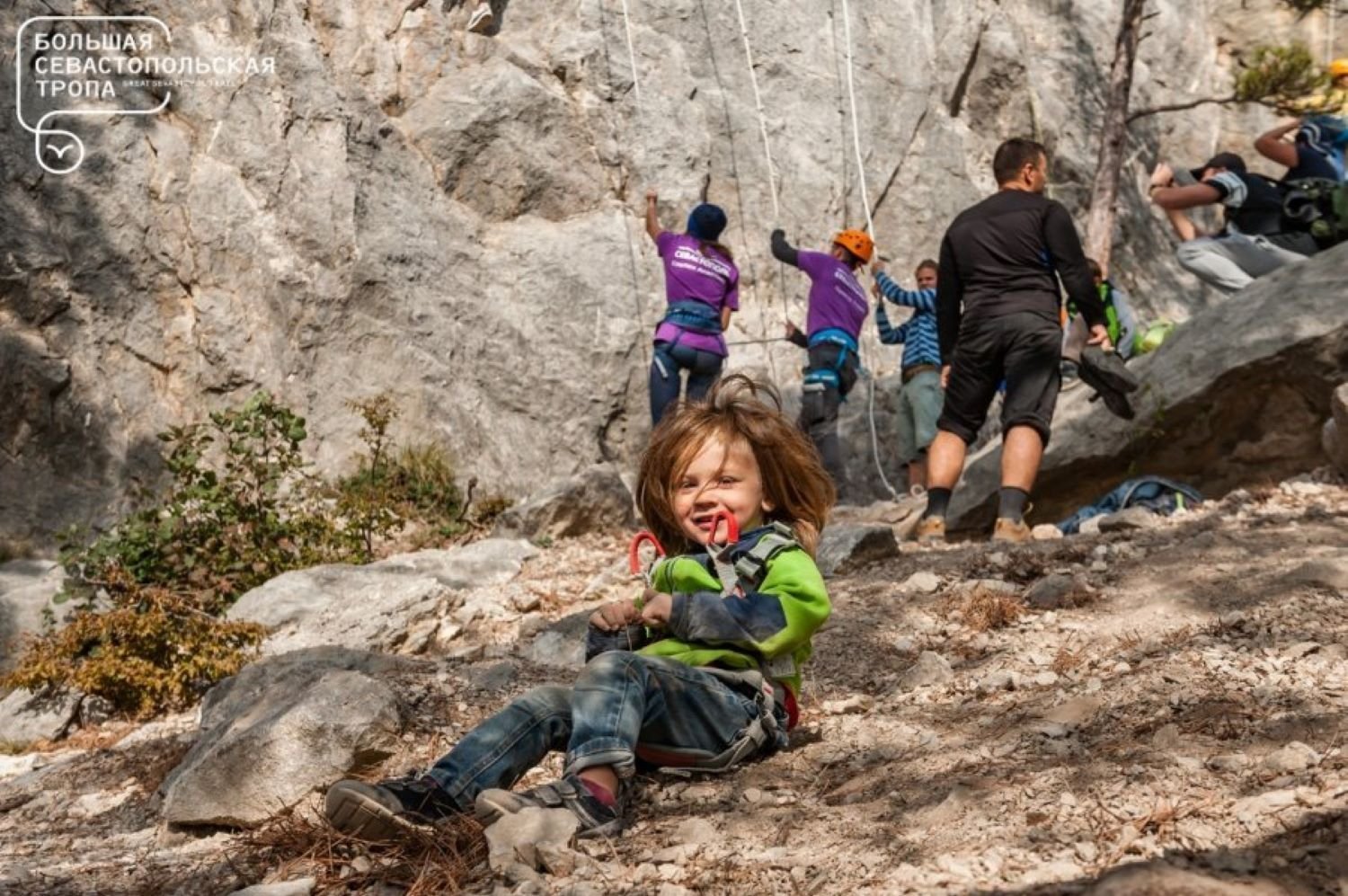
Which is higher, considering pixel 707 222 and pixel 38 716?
pixel 707 222

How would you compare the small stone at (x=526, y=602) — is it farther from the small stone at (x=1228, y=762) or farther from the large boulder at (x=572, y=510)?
the small stone at (x=1228, y=762)

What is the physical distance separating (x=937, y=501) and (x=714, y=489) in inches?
151

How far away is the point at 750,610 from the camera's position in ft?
9.66

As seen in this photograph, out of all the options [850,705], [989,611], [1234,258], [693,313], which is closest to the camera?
[850,705]

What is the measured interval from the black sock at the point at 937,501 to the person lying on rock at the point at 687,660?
3.36 m

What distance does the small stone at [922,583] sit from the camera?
16.7 feet

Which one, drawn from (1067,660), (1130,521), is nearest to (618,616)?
(1067,660)

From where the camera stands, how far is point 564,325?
1196 cm

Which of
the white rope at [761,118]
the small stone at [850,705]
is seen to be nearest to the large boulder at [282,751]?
the small stone at [850,705]

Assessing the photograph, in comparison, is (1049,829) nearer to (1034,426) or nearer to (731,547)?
(731,547)

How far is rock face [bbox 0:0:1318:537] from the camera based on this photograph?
1005cm

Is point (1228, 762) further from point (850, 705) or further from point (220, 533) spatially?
point (220, 533)

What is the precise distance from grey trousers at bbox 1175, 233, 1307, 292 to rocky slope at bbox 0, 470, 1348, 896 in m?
3.13

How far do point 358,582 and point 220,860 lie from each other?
Answer: 3653mm
